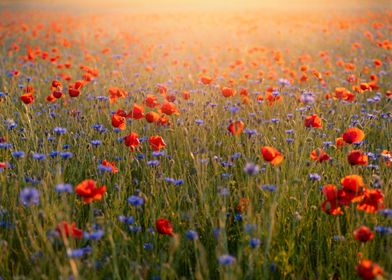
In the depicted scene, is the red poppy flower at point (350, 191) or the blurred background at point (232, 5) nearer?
the red poppy flower at point (350, 191)

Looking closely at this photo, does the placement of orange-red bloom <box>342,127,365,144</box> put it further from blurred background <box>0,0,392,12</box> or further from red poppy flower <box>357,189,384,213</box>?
blurred background <box>0,0,392,12</box>

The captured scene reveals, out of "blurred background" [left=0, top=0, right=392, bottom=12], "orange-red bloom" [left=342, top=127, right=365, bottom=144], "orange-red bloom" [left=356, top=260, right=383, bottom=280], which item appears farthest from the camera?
"blurred background" [left=0, top=0, right=392, bottom=12]

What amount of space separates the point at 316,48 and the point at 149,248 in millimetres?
8543

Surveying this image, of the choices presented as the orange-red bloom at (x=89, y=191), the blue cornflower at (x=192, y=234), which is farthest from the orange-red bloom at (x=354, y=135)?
the orange-red bloom at (x=89, y=191)

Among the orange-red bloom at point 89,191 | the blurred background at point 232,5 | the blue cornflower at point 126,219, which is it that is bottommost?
the blue cornflower at point 126,219

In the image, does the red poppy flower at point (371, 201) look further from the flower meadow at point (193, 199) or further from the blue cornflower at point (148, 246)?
the blue cornflower at point (148, 246)

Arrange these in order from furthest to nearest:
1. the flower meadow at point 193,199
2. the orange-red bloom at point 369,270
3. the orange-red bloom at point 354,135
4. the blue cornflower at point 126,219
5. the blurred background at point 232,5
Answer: the blurred background at point 232,5
the orange-red bloom at point 354,135
the blue cornflower at point 126,219
the flower meadow at point 193,199
the orange-red bloom at point 369,270

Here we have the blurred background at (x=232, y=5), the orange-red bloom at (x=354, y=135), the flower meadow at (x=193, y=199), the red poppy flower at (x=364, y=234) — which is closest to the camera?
the red poppy flower at (x=364, y=234)

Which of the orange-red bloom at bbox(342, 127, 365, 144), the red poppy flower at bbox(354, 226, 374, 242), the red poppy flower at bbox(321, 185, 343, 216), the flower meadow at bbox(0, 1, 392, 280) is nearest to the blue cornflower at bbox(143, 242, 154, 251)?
the flower meadow at bbox(0, 1, 392, 280)

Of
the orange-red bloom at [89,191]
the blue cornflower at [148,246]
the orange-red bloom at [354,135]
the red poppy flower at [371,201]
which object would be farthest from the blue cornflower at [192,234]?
the orange-red bloom at [354,135]

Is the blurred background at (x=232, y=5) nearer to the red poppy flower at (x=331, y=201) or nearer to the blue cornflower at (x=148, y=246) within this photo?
the red poppy flower at (x=331, y=201)

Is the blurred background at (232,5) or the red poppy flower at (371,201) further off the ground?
the blurred background at (232,5)

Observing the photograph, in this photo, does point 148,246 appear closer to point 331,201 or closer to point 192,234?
point 192,234

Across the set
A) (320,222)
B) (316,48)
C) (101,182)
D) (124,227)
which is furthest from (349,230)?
(316,48)
